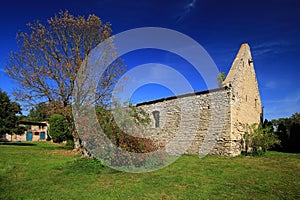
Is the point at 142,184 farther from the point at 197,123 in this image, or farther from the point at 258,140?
the point at 258,140

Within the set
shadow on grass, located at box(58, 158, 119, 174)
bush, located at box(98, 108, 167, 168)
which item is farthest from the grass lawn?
bush, located at box(98, 108, 167, 168)

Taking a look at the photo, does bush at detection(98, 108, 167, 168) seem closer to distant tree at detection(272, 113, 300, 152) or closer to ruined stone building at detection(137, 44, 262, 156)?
ruined stone building at detection(137, 44, 262, 156)

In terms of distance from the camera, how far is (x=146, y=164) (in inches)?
285

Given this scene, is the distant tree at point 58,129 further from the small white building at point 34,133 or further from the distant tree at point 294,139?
the distant tree at point 294,139

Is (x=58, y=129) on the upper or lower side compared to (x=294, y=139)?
upper

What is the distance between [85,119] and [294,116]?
98.0 ft

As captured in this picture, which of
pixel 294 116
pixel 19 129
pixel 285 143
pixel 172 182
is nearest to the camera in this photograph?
pixel 172 182

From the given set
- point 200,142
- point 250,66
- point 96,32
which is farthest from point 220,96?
point 96,32

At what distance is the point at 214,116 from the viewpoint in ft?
39.1

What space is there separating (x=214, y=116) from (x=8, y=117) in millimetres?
22092

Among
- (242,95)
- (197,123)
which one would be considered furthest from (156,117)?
(242,95)

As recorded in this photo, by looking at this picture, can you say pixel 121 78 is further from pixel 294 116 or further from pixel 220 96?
pixel 294 116

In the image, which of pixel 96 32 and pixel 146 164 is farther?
pixel 96 32

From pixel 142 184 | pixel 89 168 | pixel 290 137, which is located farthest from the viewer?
pixel 290 137
